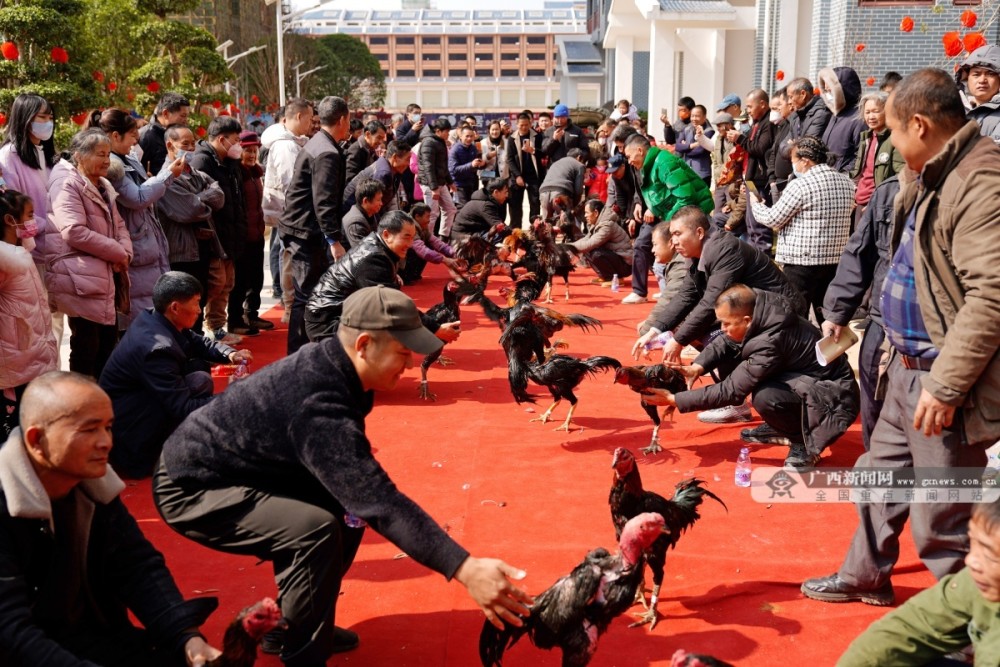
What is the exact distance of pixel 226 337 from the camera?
7.97m

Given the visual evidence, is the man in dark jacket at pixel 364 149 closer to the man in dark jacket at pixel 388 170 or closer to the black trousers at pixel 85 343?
the man in dark jacket at pixel 388 170

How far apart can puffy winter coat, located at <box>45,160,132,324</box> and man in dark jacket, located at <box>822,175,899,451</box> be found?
4.22 metres

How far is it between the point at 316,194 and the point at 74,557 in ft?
15.6

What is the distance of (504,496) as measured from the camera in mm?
4887

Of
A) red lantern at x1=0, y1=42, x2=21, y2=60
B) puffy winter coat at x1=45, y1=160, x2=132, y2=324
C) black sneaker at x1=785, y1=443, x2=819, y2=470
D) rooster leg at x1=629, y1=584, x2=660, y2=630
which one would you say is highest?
red lantern at x1=0, y1=42, x2=21, y2=60

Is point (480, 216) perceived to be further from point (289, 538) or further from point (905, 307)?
point (289, 538)

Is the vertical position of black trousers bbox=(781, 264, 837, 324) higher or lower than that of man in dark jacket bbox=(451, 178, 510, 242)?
higher

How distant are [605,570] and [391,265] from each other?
11.6 ft

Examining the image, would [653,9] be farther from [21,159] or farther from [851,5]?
[21,159]

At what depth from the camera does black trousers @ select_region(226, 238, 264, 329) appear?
8.46 meters

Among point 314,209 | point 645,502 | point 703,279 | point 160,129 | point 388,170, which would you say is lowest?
point 645,502

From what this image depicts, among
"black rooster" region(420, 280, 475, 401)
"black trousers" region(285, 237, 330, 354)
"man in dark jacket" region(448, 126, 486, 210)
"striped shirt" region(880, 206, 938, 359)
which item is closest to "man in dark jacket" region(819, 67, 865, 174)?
"black rooster" region(420, 280, 475, 401)

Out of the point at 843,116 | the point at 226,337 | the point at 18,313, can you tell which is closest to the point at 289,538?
the point at 18,313

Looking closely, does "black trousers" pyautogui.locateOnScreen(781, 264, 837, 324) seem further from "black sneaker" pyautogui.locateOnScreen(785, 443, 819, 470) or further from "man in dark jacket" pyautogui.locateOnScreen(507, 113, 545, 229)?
"man in dark jacket" pyautogui.locateOnScreen(507, 113, 545, 229)
